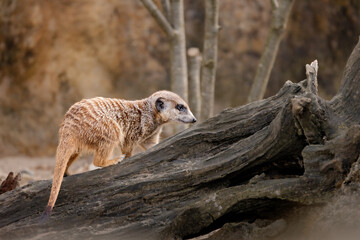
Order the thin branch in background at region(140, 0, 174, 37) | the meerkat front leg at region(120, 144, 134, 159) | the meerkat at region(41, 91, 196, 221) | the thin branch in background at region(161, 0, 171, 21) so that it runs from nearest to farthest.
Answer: the meerkat at region(41, 91, 196, 221)
the meerkat front leg at region(120, 144, 134, 159)
the thin branch in background at region(140, 0, 174, 37)
the thin branch in background at region(161, 0, 171, 21)

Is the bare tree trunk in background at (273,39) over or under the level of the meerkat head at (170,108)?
over

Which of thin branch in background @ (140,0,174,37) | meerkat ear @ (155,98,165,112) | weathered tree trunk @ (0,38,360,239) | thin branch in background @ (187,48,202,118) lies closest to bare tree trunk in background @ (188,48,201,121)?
thin branch in background @ (187,48,202,118)

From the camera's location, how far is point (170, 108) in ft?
10.7

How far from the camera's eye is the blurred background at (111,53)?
19.0 feet

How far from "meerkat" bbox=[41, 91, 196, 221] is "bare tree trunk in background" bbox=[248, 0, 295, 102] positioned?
1375 mm

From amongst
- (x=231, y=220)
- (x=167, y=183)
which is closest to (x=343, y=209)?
(x=231, y=220)

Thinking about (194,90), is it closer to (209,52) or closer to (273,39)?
(209,52)

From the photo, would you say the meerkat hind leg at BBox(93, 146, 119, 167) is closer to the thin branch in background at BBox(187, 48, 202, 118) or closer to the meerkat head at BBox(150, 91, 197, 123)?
the meerkat head at BBox(150, 91, 197, 123)

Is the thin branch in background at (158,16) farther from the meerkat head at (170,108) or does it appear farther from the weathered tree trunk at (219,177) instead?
the weathered tree trunk at (219,177)

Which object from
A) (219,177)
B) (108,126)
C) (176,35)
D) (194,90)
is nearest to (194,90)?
(194,90)

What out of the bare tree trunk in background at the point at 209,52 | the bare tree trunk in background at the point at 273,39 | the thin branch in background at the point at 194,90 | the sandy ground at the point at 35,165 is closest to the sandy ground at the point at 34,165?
the sandy ground at the point at 35,165

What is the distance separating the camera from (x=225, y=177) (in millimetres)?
2271

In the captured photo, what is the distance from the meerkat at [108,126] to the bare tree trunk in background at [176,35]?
1.12m

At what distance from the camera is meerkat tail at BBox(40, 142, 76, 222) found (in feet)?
7.54
